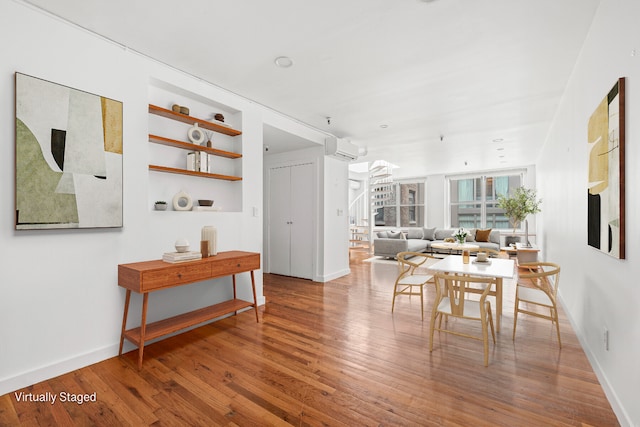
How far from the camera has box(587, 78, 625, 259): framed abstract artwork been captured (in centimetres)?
177

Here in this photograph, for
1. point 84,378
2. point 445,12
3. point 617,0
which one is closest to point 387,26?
point 445,12

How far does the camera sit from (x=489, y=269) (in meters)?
3.04

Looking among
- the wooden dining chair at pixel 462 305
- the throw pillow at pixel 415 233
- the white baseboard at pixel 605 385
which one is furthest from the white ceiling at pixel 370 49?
the throw pillow at pixel 415 233

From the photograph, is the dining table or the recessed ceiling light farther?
the recessed ceiling light

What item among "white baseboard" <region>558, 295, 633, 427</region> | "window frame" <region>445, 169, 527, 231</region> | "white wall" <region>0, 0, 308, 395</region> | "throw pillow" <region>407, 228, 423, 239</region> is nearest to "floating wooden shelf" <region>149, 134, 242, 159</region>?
"white wall" <region>0, 0, 308, 395</region>

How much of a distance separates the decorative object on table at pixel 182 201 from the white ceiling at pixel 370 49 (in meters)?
1.31

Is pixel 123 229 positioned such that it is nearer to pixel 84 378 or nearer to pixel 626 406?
pixel 84 378

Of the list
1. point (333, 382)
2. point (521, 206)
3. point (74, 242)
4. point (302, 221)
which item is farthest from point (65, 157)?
point (521, 206)

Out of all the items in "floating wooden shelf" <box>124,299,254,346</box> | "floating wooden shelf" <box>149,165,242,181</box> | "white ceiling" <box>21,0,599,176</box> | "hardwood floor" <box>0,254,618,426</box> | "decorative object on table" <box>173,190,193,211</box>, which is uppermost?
"white ceiling" <box>21,0,599,176</box>

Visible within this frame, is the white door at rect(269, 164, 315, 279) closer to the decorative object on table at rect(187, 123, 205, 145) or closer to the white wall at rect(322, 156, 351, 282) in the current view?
the white wall at rect(322, 156, 351, 282)

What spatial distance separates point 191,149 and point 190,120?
31 cm

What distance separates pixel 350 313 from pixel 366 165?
7626 millimetres

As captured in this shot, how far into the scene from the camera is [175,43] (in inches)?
107

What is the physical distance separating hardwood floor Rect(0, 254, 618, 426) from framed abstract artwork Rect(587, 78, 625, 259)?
1054mm
